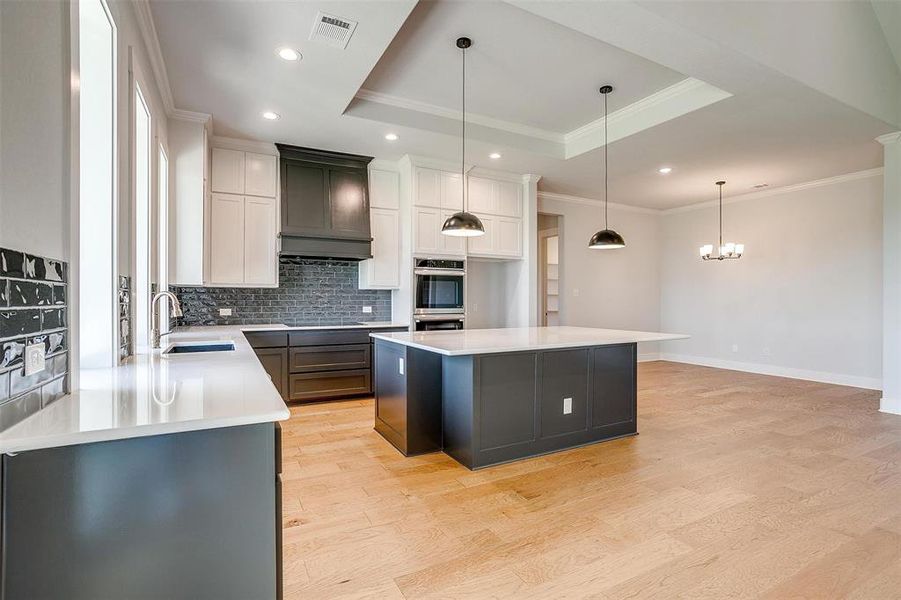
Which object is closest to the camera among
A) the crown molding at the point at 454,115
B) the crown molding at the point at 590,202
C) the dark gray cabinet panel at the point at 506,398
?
the dark gray cabinet panel at the point at 506,398

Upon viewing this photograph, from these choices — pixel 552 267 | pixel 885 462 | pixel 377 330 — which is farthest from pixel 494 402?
pixel 552 267

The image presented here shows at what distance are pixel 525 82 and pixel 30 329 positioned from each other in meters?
3.69

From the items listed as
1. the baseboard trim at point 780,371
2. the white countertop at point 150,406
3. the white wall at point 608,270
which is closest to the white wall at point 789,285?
the baseboard trim at point 780,371

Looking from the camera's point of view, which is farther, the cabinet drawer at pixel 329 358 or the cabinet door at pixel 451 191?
the cabinet door at pixel 451 191

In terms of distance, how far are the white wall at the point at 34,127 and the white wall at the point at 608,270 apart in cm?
607

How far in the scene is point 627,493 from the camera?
2.61 m

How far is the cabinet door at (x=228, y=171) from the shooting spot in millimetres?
4535

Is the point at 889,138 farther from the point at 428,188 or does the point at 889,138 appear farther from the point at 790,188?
the point at 428,188

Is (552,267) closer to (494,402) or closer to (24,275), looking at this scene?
(494,402)

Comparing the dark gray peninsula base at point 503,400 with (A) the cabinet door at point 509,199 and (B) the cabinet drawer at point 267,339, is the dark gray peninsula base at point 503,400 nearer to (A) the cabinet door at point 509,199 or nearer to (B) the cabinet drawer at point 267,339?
(B) the cabinet drawer at point 267,339

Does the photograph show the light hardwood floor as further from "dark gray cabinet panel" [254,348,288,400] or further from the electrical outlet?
the electrical outlet

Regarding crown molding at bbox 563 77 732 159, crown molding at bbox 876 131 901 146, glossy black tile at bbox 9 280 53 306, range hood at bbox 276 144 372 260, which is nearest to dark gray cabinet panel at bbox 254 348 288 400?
range hood at bbox 276 144 372 260

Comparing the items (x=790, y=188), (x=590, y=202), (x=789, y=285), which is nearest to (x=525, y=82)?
(x=590, y=202)

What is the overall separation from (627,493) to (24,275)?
283cm
